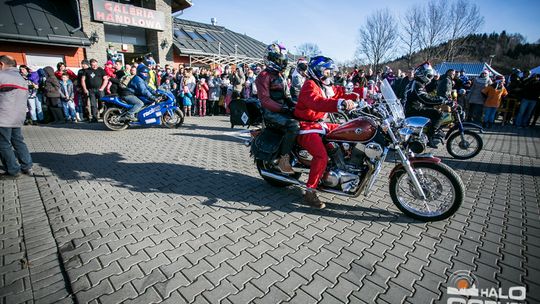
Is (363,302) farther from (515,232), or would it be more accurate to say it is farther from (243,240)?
(515,232)

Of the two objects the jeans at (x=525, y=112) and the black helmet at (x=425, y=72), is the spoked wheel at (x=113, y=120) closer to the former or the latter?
the black helmet at (x=425, y=72)

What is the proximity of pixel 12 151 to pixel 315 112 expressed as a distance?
538 cm

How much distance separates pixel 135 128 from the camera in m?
9.72

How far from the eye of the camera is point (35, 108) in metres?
10.3

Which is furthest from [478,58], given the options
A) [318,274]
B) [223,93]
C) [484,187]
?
[318,274]

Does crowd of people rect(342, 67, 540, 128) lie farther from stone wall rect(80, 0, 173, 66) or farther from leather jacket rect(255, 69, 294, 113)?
stone wall rect(80, 0, 173, 66)

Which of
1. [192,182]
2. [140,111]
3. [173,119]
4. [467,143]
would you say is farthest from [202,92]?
[467,143]

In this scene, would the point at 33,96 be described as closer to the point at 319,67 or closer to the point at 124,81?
the point at 124,81

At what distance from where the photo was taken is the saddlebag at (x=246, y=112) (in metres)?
4.64

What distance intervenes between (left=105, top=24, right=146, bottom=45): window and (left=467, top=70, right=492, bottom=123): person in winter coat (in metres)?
19.7

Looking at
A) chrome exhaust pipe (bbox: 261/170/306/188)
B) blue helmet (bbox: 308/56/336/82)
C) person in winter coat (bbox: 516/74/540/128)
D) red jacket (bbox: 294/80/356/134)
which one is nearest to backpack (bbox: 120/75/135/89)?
chrome exhaust pipe (bbox: 261/170/306/188)

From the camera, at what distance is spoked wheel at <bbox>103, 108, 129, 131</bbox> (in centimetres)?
898

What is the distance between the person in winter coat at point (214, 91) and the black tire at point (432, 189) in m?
11.3

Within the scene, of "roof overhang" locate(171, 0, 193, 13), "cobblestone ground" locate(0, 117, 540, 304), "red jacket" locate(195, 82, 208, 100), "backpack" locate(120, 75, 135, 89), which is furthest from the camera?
"roof overhang" locate(171, 0, 193, 13)
